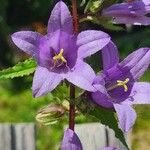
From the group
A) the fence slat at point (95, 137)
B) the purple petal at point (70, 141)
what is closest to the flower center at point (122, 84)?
the purple petal at point (70, 141)

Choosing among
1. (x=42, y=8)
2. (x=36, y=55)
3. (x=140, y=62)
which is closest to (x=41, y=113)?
(x=36, y=55)

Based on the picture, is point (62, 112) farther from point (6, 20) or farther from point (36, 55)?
point (6, 20)

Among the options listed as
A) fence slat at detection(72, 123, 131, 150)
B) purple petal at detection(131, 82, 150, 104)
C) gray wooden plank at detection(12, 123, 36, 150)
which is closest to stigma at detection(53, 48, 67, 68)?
purple petal at detection(131, 82, 150, 104)

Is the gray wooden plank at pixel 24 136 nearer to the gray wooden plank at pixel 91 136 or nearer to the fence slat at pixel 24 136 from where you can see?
the fence slat at pixel 24 136

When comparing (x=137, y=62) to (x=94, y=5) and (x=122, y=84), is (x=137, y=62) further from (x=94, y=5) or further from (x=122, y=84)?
(x=94, y=5)

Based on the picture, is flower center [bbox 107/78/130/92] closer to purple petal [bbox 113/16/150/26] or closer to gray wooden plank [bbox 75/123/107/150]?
purple petal [bbox 113/16/150/26]
